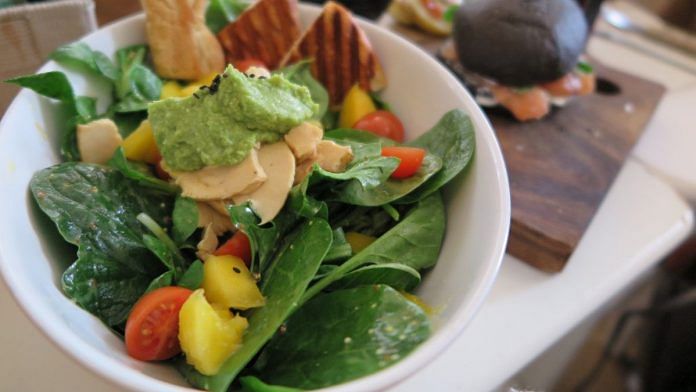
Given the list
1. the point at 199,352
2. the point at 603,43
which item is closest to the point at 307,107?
the point at 199,352

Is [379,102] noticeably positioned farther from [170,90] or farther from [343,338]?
[343,338]

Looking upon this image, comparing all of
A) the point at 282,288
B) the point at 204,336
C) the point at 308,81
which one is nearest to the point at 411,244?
the point at 282,288

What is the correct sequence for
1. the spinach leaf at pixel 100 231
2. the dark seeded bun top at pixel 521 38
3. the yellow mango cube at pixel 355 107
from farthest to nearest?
the dark seeded bun top at pixel 521 38
the yellow mango cube at pixel 355 107
the spinach leaf at pixel 100 231

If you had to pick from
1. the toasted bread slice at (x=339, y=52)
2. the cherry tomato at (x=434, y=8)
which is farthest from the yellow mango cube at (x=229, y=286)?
the cherry tomato at (x=434, y=8)

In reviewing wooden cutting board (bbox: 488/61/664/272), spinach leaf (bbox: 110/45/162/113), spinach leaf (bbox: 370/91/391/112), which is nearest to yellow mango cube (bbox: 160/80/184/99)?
spinach leaf (bbox: 110/45/162/113)

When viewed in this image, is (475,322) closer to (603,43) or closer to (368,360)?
(368,360)

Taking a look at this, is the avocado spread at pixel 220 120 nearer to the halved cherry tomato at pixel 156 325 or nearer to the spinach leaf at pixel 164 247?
the spinach leaf at pixel 164 247
